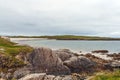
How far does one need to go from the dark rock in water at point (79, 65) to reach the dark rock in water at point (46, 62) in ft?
5.59

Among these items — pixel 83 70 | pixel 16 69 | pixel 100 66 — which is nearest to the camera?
pixel 16 69

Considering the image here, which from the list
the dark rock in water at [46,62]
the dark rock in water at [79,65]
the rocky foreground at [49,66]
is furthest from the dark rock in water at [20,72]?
the dark rock in water at [79,65]

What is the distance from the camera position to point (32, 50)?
145ft

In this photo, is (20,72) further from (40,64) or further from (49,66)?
(49,66)

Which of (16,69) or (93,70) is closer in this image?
(16,69)

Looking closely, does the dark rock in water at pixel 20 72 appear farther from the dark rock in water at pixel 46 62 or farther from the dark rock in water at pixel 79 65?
the dark rock in water at pixel 79 65

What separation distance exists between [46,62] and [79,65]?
20.2ft

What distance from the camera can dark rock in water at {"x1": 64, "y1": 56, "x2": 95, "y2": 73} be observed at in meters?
45.9

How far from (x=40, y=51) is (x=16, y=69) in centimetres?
624

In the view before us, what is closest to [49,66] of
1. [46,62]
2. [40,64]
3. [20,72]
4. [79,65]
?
[46,62]

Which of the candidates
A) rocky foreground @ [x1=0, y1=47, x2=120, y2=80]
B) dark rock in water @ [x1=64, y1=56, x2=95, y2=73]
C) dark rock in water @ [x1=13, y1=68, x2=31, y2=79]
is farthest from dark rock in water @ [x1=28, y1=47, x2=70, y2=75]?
dark rock in water @ [x1=13, y1=68, x2=31, y2=79]

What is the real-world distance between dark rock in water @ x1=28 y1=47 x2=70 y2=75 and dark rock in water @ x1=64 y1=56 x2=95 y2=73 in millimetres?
1704

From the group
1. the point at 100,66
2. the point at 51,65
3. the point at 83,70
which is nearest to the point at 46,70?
the point at 51,65

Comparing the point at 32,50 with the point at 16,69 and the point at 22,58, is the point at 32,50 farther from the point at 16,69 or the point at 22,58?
the point at 16,69
